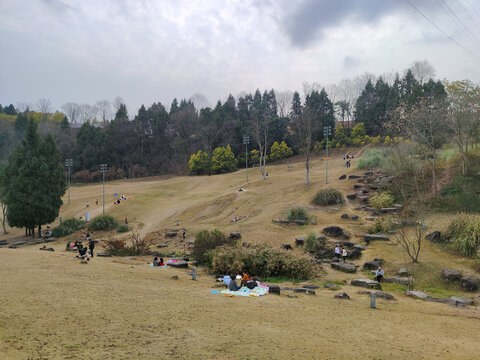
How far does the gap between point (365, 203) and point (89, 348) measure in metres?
29.0

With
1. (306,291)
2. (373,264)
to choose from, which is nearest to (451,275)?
(373,264)

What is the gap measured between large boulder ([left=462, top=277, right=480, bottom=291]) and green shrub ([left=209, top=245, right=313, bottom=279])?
7178 mm

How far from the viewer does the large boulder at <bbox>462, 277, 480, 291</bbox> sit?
50.3 ft

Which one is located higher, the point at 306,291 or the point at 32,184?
the point at 32,184

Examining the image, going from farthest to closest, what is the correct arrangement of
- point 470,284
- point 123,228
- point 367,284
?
point 123,228 < point 367,284 < point 470,284

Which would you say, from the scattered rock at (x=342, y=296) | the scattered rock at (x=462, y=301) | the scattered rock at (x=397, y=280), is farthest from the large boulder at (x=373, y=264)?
the scattered rock at (x=342, y=296)

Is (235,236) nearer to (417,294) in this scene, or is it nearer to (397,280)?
(397,280)

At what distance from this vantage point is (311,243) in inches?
901

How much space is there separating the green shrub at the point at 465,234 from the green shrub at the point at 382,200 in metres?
8.51

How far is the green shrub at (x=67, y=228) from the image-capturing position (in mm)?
34594

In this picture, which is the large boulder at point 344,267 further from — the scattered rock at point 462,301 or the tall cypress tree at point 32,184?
the tall cypress tree at point 32,184

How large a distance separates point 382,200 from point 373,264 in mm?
12423

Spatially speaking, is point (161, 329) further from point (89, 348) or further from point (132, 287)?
Result: point (132, 287)

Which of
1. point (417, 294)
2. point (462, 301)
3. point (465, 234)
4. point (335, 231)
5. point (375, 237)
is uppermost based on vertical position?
point (465, 234)
